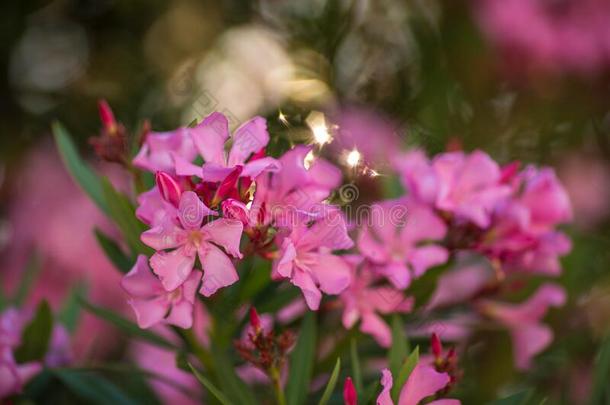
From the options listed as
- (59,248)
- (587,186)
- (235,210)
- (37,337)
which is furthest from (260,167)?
(587,186)

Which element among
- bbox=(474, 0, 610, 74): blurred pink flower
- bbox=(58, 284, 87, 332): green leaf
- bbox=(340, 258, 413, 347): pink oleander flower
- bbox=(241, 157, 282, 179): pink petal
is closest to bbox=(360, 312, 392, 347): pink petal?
bbox=(340, 258, 413, 347): pink oleander flower

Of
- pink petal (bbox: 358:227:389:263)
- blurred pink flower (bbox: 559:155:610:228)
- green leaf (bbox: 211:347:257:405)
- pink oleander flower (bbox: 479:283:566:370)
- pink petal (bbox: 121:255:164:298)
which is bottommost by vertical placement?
blurred pink flower (bbox: 559:155:610:228)

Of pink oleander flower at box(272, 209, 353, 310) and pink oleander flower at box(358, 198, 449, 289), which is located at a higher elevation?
pink oleander flower at box(272, 209, 353, 310)

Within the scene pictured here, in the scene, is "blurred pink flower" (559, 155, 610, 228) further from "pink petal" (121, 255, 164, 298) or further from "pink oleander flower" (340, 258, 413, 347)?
"pink petal" (121, 255, 164, 298)

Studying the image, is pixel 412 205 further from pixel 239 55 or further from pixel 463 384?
pixel 239 55

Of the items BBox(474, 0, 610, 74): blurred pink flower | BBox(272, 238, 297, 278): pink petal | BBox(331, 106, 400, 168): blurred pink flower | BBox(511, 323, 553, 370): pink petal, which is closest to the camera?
BBox(272, 238, 297, 278): pink petal

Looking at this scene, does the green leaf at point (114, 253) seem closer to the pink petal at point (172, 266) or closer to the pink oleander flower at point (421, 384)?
the pink petal at point (172, 266)
